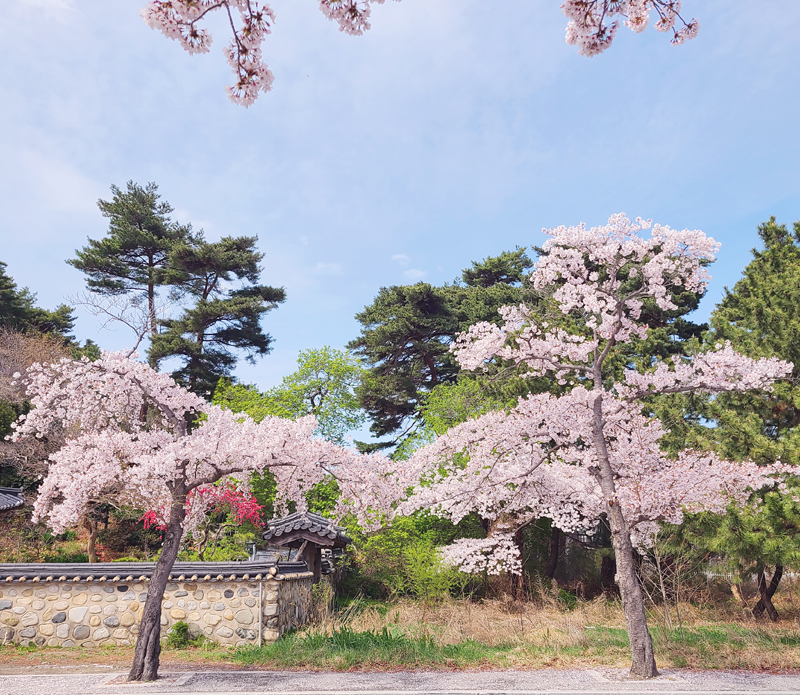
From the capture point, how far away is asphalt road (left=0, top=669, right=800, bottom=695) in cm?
659

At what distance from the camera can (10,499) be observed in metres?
17.3

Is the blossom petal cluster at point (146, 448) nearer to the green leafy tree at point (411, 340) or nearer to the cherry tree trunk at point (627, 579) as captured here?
the cherry tree trunk at point (627, 579)

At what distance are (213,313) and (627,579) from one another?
2033cm

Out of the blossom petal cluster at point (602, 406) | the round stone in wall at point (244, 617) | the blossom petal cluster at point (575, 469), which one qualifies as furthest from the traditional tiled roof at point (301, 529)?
the blossom petal cluster at point (602, 406)

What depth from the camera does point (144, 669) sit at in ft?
24.0

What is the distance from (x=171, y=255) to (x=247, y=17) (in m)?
23.2

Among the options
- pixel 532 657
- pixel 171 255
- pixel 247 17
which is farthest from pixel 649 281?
pixel 171 255

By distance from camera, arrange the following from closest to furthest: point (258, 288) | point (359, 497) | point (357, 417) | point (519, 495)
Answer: point (359, 497) < point (519, 495) < point (357, 417) < point (258, 288)

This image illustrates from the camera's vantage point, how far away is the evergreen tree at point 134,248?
25.2m

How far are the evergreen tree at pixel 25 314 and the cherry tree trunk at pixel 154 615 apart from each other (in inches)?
896

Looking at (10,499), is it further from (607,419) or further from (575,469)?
(607,419)

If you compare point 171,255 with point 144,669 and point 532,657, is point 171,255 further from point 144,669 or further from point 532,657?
point 532,657

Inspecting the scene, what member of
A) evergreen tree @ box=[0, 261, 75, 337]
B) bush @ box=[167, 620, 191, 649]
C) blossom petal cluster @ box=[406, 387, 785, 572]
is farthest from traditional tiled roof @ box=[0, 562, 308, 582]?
evergreen tree @ box=[0, 261, 75, 337]

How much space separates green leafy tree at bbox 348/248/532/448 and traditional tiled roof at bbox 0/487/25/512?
1287cm
